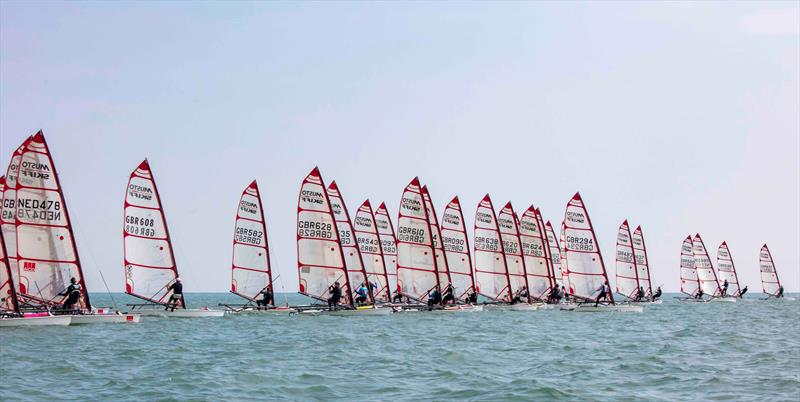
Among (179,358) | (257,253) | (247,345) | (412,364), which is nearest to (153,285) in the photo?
(257,253)

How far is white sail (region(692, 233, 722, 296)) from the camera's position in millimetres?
82438

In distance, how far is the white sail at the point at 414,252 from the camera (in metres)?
47.4

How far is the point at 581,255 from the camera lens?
53062 mm

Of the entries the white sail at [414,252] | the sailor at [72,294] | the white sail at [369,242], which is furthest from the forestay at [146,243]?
the white sail at [369,242]

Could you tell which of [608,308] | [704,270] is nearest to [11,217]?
[608,308]

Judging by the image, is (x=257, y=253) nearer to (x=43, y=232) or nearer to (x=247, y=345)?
(x=43, y=232)

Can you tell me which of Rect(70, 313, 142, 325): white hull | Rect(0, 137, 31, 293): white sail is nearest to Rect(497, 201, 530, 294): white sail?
Rect(70, 313, 142, 325): white hull

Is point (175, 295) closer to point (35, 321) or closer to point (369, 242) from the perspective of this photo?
point (35, 321)

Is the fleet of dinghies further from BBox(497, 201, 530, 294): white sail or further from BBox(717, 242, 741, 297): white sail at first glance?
BBox(717, 242, 741, 297): white sail

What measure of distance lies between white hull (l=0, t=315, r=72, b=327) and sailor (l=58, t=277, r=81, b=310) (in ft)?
5.18

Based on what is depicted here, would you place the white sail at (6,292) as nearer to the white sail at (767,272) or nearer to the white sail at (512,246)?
the white sail at (512,246)

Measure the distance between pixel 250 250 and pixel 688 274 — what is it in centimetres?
5002

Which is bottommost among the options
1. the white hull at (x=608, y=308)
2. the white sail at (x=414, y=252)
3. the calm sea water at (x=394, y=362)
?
Result: the calm sea water at (x=394, y=362)

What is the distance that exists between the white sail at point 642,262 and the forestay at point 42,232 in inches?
1733
